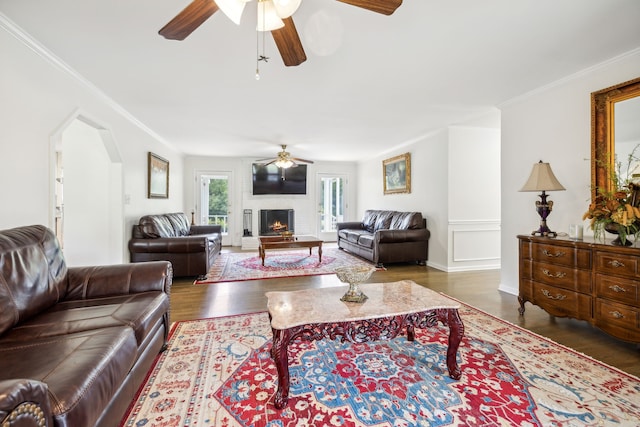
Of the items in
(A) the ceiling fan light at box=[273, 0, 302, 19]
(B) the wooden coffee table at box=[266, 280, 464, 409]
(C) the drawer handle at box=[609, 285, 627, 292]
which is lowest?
(B) the wooden coffee table at box=[266, 280, 464, 409]

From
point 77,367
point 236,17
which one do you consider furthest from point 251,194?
point 77,367

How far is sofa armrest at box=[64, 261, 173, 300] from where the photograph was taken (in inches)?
77.9

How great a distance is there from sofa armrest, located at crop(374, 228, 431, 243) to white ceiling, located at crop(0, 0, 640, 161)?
1.91m

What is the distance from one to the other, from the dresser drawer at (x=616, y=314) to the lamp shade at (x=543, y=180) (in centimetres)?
109

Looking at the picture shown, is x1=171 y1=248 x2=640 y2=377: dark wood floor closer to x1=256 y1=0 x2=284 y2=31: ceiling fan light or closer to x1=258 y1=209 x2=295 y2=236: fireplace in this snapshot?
x1=256 y1=0 x2=284 y2=31: ceiling fan light

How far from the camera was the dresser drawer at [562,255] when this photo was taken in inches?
90.7

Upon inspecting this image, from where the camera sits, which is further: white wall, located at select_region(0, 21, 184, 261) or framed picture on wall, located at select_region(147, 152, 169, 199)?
framed picture on wall, located at select_region(147, 152, 169, 199)

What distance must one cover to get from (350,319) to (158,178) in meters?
5.02

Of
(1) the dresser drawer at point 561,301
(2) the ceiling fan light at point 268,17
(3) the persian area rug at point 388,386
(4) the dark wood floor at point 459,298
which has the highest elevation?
(2) the ceiling fan light at point 268,17

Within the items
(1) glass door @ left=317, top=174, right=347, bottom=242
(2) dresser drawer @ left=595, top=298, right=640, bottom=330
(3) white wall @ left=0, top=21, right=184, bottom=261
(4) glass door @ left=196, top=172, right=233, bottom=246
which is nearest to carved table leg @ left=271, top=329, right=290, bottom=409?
(3) white wall @ left=0, top=21, right=184, bottom=261

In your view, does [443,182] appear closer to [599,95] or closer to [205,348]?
[599,95]

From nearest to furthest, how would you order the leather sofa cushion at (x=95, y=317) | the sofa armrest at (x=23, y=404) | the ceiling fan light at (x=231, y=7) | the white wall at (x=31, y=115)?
the sofa armrest at (x=23, y=404) < the ceiling fan light at (x=231, y=7) < the leather sofa cushion at (x=95, y=317) < the white wall at (x=31, y=115)

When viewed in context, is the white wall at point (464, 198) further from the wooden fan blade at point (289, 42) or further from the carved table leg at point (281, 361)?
the carved table leg at point (281, 361)

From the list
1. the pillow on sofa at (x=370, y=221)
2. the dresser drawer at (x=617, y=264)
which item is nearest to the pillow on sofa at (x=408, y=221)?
Answer: the pillow on sofa at (x=370, y=221)
